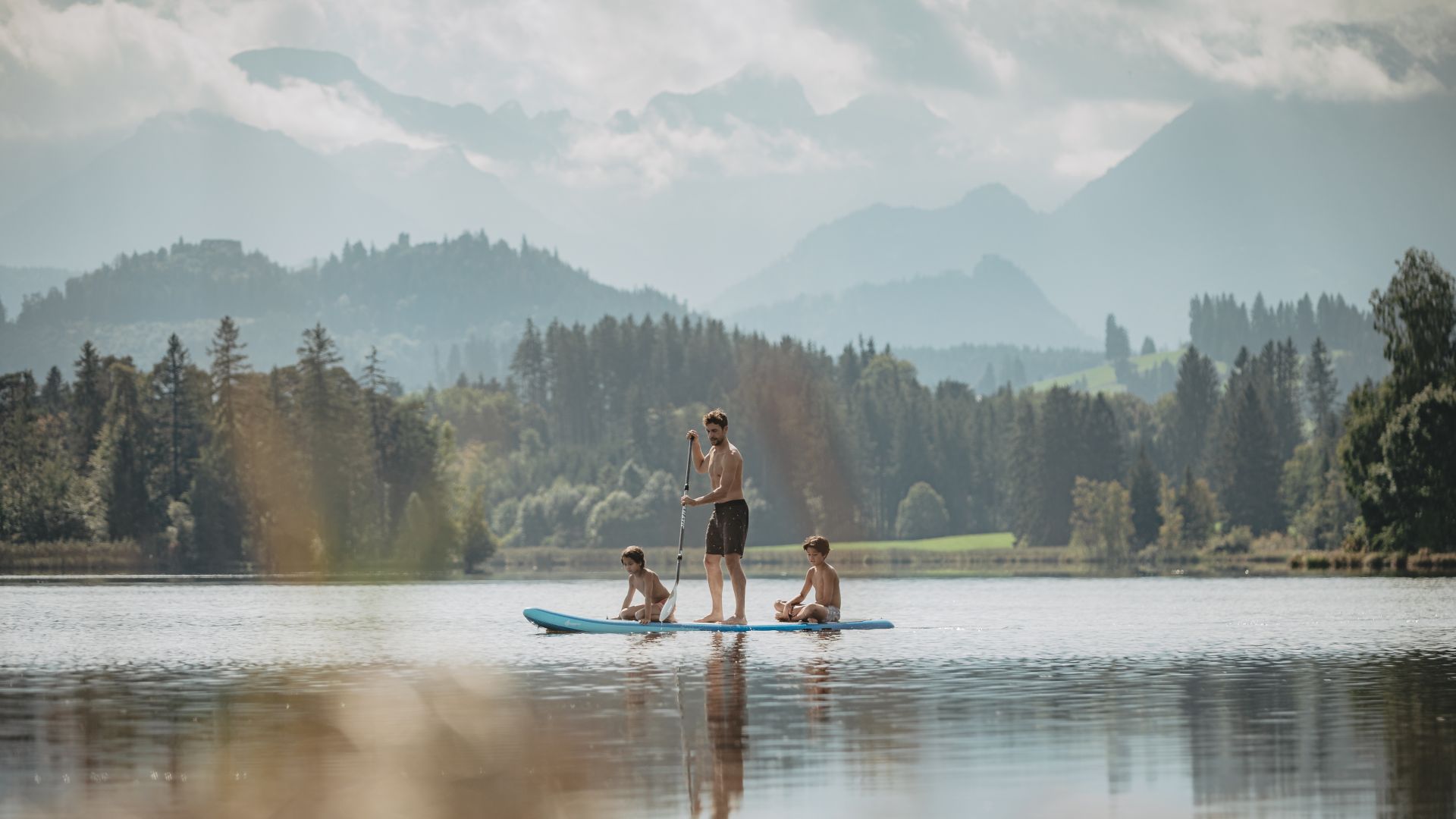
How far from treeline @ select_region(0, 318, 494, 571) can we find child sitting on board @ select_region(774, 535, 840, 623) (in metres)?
91.0

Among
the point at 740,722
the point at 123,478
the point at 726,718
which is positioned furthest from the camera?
the point at 123,478

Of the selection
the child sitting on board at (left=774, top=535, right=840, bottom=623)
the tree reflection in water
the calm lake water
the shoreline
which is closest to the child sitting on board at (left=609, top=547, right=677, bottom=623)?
the calm lake water

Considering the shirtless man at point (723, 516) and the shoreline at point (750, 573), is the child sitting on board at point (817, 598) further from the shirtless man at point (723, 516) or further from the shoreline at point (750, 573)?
the shoreline at point (750, 573)

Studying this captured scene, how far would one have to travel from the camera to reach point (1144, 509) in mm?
185250

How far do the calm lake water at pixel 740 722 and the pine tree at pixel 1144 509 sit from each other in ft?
493

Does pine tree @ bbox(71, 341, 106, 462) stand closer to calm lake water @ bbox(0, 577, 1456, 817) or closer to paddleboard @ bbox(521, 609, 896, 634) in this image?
calm lake water @ bbox(0, 577, 1456, 817)

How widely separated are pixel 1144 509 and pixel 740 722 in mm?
172368

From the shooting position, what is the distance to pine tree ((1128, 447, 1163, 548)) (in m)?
185

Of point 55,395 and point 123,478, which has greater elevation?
point 55,395

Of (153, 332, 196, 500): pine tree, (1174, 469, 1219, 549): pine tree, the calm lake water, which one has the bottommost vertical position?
the calm lake water

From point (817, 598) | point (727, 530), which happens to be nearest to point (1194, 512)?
point (817, 598)

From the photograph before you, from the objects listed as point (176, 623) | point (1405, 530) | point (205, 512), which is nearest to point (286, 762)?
point (176, 623)

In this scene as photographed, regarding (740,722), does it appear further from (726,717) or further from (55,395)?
(55,395)

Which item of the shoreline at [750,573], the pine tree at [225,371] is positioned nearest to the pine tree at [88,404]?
the pine tree at [225,371]
